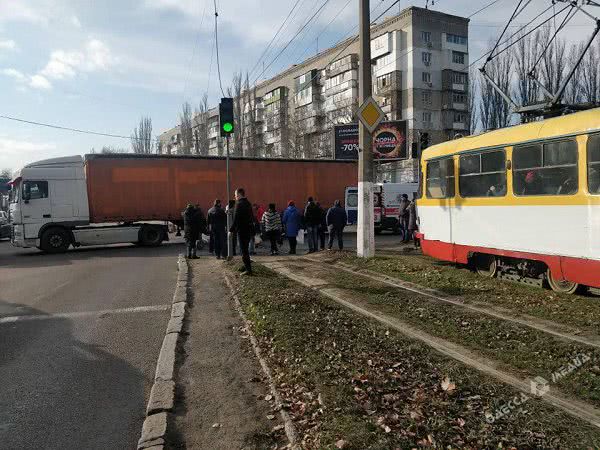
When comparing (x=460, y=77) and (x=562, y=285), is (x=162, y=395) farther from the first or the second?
(x=460, y=77)

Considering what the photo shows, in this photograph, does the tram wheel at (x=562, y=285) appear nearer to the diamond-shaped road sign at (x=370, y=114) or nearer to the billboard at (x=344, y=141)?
the diamond-shaped road sign at (x=370, y=114)

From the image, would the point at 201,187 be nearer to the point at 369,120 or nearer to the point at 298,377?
the point at 369,120

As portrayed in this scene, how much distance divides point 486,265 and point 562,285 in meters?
2.05

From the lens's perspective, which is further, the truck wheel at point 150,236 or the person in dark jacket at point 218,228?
the truck wheel at point 150,236

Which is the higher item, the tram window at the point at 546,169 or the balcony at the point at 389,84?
the balcony at the point at 389,84

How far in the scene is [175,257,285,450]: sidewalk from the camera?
11.8 ft

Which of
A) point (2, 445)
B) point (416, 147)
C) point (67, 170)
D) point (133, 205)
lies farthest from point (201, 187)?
point (2, 445)

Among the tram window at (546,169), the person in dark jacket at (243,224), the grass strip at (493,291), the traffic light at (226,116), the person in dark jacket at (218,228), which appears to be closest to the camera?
the grass strip at (493,291)

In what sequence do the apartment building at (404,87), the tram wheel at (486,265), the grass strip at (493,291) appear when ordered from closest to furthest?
the grass strip at (493,291) → the tram wheel at (486,265) → the apartment building at (404,87)

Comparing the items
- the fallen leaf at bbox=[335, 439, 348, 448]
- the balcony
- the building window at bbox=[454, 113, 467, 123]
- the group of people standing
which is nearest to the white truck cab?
the group of people standing

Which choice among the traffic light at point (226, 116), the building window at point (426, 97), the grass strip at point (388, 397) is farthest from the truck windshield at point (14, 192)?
the building window at point (426, 97)

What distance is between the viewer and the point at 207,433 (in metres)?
3.67

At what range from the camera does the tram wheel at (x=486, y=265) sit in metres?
9.48

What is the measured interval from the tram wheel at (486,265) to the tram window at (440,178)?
1430 millimetres
